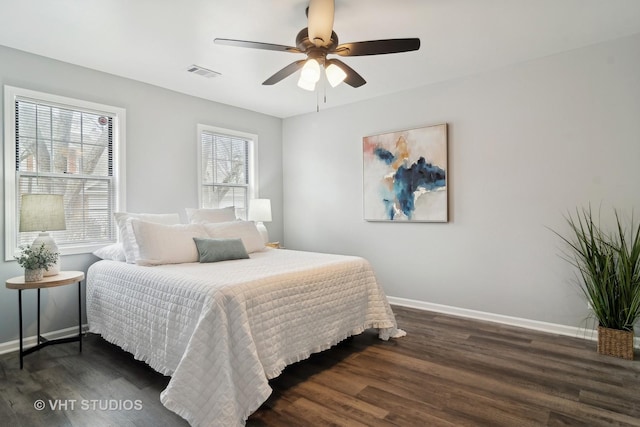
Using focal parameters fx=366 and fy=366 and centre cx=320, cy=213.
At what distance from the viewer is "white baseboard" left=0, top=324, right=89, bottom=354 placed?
2959mm

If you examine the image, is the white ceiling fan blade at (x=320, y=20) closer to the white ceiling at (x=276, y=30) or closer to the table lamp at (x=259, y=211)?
the white ceiling at (x=276, y=30)

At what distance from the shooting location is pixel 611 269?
9.27 feet

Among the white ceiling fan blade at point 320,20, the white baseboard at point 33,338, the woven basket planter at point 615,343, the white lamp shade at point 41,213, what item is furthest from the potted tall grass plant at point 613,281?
the white baseboard at point 33,338

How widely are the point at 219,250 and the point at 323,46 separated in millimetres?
1847

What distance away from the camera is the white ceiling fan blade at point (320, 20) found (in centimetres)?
225

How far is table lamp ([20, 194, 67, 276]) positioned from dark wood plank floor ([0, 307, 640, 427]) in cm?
89

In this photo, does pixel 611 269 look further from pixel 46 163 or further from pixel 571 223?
pixel 46 163

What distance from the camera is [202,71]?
3561 mm

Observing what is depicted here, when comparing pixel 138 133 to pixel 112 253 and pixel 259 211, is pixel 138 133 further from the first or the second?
pixel 259 211

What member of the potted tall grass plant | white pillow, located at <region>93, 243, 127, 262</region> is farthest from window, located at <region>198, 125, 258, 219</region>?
the potted tall grass plant

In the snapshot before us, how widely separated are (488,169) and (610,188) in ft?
3.24

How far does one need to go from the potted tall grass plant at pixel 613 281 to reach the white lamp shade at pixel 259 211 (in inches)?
128

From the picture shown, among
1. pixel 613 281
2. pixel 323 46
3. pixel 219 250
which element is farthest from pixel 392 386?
pixel 323 46

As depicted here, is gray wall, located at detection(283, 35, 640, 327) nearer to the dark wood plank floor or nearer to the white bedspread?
A: the dark wood plank floor
